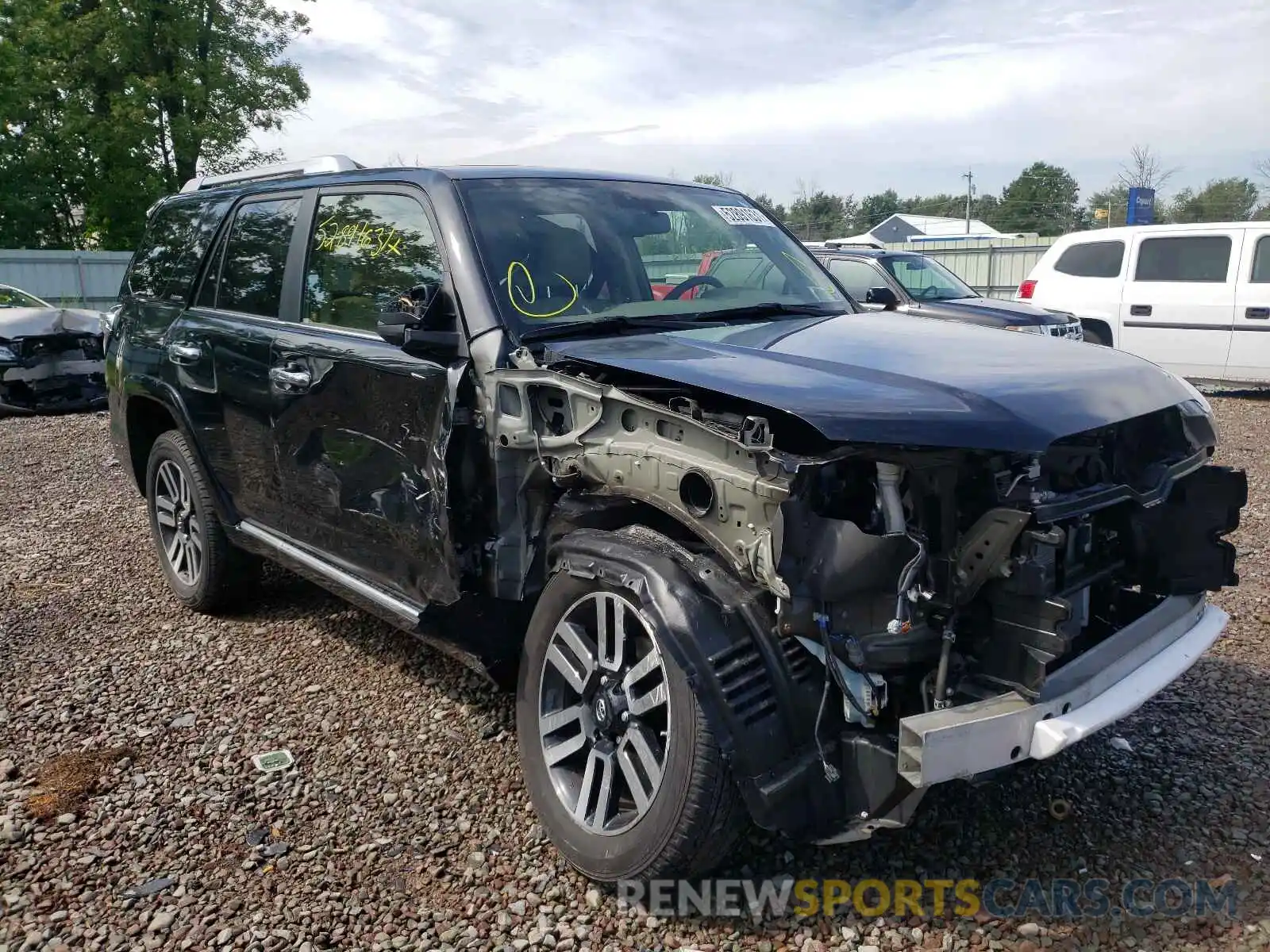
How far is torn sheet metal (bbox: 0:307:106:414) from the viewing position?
1143 cm

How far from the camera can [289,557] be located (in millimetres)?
4188

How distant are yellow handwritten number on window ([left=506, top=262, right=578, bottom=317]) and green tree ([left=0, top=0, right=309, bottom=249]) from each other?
29.3m

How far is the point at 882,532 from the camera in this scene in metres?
2.42

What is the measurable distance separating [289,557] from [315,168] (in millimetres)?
1626

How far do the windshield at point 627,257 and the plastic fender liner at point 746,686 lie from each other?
114cm

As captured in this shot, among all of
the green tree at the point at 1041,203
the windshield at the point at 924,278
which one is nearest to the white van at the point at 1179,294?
the windshield at the point at 924,278

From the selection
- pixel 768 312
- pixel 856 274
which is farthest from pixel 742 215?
pixel 856 274

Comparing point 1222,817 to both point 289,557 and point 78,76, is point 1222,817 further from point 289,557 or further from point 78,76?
point 78,76

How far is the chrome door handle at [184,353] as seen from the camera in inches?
180

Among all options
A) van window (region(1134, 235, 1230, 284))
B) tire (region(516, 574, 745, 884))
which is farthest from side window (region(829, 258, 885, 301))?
tire (region(516, 574, 745, 884))

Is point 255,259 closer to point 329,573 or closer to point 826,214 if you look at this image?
point 329,573

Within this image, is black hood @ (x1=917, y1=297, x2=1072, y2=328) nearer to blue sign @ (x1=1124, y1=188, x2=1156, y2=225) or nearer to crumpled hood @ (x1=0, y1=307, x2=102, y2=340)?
crumpled hood @ (x1=0, y1=307, x2=102, y2=340)

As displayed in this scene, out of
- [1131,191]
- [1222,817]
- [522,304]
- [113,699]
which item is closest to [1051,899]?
[1222,817]

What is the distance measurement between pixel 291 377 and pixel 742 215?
2.00 metres
